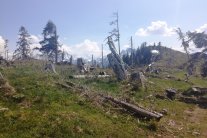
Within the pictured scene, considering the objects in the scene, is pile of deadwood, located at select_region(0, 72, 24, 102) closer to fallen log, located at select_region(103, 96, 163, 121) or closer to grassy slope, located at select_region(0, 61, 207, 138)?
grassy slope, located at select_region(0, 61, 207, 138)

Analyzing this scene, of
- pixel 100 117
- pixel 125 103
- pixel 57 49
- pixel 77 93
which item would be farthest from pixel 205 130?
pixel 57 49

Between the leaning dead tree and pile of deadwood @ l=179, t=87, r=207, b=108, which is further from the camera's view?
the leaning dead tree

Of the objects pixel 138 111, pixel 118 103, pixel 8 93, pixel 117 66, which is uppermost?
pixel 117 66

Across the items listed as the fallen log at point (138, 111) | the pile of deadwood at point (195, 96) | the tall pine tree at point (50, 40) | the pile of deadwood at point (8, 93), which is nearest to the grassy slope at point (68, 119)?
the pile of deadwood at point (8, 93)

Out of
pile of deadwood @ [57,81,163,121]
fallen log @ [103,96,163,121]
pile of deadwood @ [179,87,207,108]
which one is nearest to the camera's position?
fallen log @ [103,96,163,121]

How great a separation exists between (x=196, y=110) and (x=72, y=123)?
1678cm

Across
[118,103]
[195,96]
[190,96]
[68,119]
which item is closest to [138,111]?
[118,103]

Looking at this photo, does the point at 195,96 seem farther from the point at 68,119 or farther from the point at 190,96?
the point at 68,119

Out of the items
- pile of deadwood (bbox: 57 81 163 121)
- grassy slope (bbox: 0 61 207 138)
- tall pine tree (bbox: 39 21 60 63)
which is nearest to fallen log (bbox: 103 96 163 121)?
pile of deadwood (bbox: 57 81 163 121)

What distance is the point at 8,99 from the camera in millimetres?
22328

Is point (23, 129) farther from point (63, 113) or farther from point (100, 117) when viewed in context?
point (100, 117)

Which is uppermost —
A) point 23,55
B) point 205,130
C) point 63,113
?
point 23,55

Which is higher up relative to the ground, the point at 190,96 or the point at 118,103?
the point at 118,103

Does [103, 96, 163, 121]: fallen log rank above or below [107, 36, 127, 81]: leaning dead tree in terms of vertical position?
below
